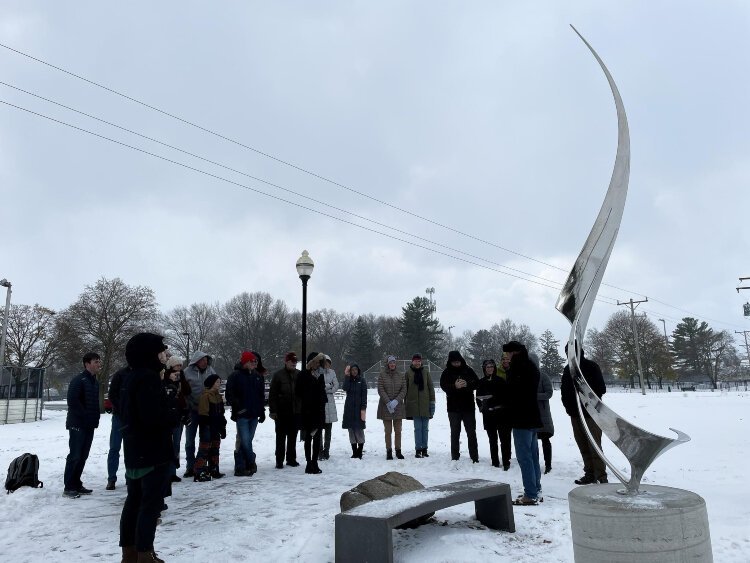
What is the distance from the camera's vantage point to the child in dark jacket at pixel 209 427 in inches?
295

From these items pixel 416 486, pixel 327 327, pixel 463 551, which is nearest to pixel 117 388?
pixel 416 486

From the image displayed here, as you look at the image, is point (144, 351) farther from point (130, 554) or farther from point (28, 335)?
point (28, 335)

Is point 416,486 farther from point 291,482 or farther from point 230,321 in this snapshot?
point 230,321

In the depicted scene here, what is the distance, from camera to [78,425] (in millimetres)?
6367

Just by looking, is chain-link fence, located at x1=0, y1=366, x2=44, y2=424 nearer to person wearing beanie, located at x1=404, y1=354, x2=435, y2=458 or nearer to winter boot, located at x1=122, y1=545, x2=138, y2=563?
person wearing beanie, located at x1=404, y1=354, x2=435, y2=458

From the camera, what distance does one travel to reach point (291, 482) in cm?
730

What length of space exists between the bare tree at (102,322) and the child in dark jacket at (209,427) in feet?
82.5

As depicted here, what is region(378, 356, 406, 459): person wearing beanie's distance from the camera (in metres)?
9.25

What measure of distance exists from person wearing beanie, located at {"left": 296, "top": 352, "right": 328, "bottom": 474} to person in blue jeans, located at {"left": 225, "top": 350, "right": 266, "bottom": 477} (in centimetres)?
65

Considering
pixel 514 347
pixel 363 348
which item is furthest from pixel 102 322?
pixel 363 348

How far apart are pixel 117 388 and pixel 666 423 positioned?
13353 mm

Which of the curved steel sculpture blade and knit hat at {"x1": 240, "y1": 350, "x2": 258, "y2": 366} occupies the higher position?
the curved steel sculpture blade

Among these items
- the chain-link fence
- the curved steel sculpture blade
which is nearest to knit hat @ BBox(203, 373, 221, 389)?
the curved steel sculpture blade

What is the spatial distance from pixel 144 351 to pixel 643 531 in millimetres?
3767
